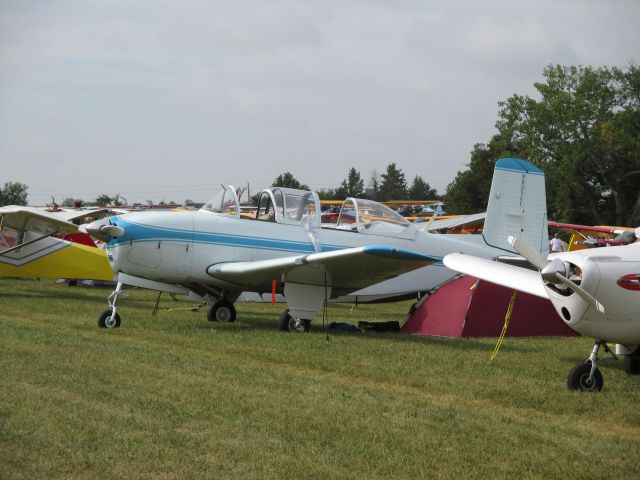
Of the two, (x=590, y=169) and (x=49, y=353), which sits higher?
(x=590, y=169)

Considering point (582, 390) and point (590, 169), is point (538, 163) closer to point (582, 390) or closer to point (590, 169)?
point (590, 169)

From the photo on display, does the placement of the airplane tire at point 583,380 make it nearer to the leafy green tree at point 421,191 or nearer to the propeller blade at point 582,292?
the propeller blade at point 582,292

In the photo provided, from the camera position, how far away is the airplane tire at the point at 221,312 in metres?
12.8

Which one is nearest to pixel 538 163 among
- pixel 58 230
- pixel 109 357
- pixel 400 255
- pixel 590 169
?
pixel 590 169

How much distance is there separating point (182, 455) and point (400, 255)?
5967 millimetres

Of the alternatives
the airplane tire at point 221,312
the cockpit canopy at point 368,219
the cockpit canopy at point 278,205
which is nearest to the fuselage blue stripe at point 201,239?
the cockpit canopy at point 278,205

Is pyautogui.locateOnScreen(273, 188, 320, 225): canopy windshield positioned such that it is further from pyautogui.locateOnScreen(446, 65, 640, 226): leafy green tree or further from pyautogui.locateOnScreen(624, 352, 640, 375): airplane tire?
pyautogui.locateOnScreen(446, 65, 640, 226): leafy green tree

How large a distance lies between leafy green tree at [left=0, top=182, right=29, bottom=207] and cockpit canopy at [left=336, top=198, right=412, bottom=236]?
6054 cm

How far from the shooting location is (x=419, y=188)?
107188 mm

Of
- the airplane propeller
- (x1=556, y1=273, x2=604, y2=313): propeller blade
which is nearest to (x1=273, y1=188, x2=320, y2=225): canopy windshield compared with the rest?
the airplane propeller

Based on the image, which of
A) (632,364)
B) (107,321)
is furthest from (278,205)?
(632,364)

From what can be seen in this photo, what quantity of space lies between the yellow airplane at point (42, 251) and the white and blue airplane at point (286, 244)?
5.85 metres


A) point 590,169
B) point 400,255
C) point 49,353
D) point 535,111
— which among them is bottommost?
point 49,353

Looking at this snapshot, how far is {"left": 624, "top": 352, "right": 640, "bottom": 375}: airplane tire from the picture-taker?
323 inches
